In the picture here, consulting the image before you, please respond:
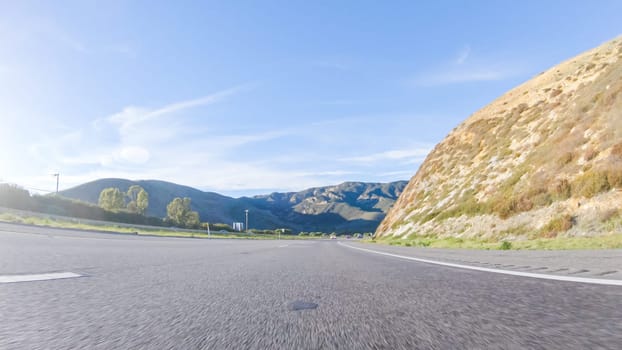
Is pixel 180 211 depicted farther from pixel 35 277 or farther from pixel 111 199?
pixel 35 277

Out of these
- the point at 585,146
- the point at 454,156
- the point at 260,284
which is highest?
the point at 454,156

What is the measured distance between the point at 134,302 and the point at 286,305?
1.00m

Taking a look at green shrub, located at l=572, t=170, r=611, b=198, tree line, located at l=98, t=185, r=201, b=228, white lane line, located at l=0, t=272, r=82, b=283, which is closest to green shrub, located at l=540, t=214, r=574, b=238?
green shrub, located at l=572, t=170, r=611, b=198

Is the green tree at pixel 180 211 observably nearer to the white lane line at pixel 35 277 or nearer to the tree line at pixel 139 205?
the tree line at pixel 139 205

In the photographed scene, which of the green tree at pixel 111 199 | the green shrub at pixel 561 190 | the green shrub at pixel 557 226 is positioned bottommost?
the green shrub at pixel 557 226

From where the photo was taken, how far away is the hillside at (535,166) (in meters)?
19.5

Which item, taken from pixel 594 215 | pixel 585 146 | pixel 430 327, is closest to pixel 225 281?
pixel 430 327

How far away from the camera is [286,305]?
2.48 metres

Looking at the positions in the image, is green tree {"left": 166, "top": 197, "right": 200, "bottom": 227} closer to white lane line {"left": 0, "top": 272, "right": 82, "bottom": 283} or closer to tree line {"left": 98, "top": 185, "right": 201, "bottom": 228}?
tree line {"left": 98, "top": 185, "right": 201, "bottom": 228}

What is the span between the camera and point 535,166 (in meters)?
26.4

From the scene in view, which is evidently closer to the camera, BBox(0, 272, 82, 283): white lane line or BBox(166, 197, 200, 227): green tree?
BBox(0, 272, 82, 283): white lane line

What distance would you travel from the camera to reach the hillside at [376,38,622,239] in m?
19.5

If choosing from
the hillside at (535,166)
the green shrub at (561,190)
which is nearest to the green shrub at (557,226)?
the hillside at (535,166)

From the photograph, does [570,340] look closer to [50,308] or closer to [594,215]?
[50,308]
